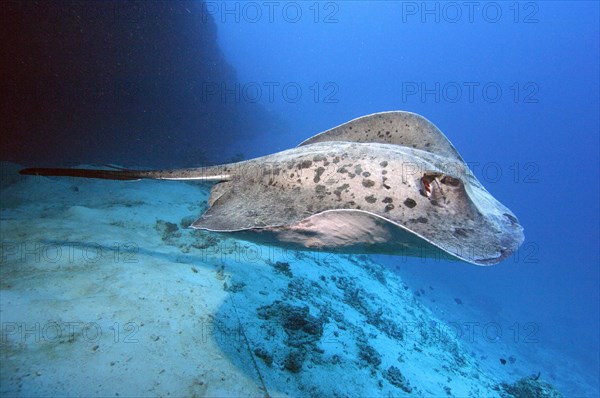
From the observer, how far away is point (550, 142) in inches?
4065

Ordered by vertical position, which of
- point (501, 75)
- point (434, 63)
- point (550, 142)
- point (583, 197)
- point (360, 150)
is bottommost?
point (360, 150)

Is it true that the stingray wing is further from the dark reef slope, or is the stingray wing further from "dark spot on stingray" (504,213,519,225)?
the dark reef slope

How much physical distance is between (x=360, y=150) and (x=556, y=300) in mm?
50377

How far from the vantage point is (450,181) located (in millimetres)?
2568

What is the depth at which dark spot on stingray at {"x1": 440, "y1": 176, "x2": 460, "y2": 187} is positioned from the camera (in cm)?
254

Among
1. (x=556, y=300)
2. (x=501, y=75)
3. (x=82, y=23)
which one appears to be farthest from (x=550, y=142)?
(x=82, y=23)

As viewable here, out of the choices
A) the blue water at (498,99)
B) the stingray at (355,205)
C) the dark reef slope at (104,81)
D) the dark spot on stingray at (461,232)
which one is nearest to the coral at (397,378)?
the stingray at (355,205)

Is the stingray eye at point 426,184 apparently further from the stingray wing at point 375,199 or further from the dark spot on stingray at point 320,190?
the dark spot on stingray at point 320,190

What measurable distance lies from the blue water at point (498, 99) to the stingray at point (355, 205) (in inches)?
894

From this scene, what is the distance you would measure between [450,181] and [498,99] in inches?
5730

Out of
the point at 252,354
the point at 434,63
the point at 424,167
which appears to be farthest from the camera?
the point at 434,63

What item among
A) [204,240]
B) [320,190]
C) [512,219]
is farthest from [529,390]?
[204,240]

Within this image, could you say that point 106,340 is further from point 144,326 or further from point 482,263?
point 482,263

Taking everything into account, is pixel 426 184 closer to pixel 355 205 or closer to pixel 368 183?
pixel 368 183
